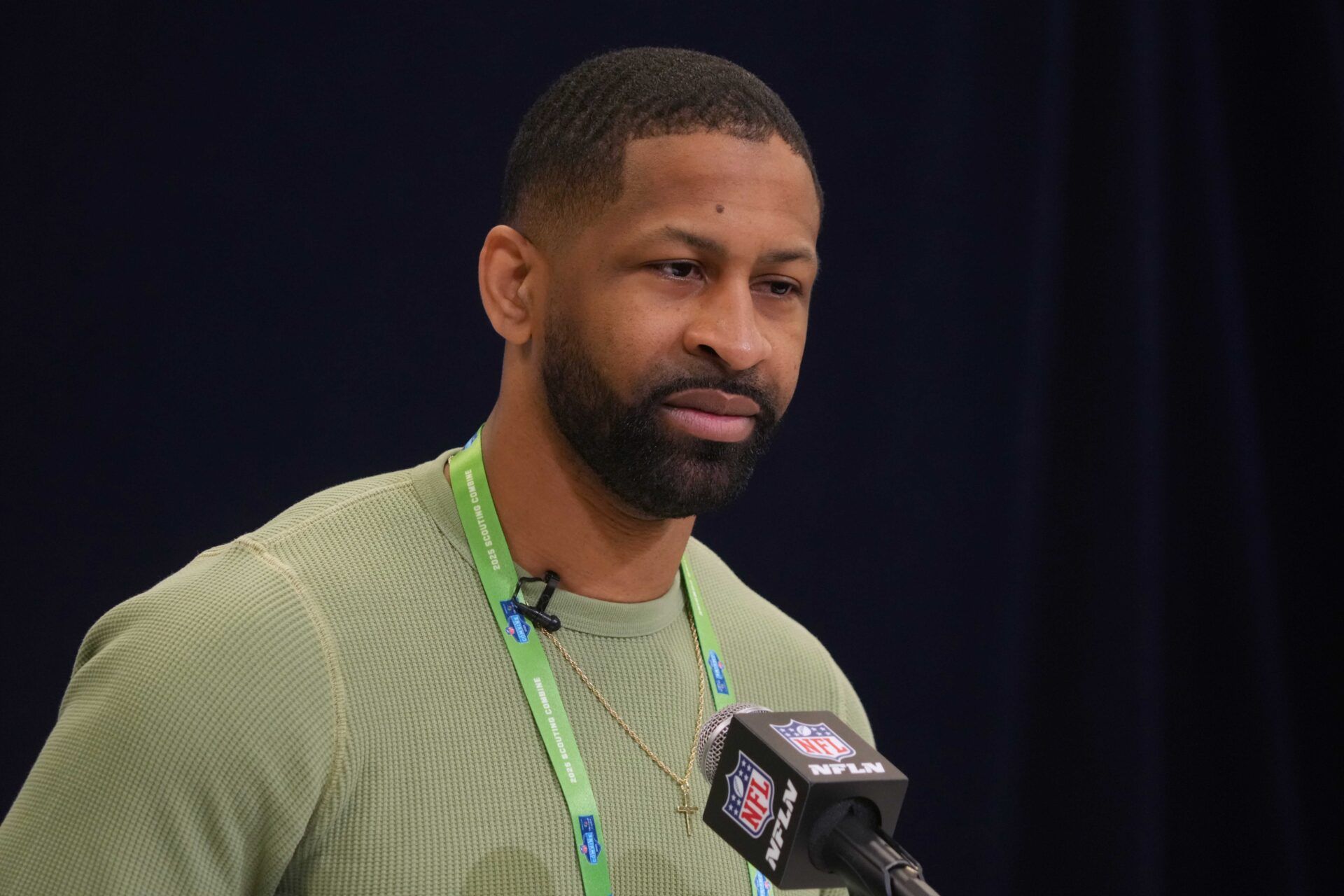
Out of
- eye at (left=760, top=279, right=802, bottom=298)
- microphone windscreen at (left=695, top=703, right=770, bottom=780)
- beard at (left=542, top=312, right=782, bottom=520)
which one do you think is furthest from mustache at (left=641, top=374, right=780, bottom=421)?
microphone windscreen at (left=695, top=703, right=770, bottom=780)

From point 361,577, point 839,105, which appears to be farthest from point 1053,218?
point 361,577

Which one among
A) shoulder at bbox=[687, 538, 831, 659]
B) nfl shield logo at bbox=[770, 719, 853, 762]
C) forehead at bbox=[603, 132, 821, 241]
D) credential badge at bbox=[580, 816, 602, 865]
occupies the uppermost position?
forehead at bbox=[603, 132, 821, 241]

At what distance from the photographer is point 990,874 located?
2656 mm

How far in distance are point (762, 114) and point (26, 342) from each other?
4.10 ft

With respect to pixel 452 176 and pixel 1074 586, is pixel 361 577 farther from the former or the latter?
pixel 1074 586

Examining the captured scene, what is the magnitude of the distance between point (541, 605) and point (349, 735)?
0.24 meters

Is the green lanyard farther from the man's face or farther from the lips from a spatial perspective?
the lips

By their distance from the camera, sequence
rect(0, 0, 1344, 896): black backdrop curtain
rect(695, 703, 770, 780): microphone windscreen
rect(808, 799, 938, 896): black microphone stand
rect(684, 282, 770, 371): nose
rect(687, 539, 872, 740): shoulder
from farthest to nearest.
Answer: rect(0, 0, 1344, 896): black backdrop curtain, rect(687, 539, 872, 740): shoulder, rect(684, 282, 770, 371): nose, rect(695, 703, 770, 780): microphone windscreen, rect(808, 799, 938, 896): black microphone stand

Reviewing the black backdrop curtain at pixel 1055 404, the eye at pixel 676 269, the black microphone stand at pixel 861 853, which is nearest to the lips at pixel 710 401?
the eye at pixel 676 269

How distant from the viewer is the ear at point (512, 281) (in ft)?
4.81

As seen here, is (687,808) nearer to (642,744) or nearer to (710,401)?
(642,744)

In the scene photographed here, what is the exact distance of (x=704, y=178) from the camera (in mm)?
1379

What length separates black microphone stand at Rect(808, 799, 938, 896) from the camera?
2.89 feet

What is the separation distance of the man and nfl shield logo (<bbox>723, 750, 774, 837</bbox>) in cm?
36
